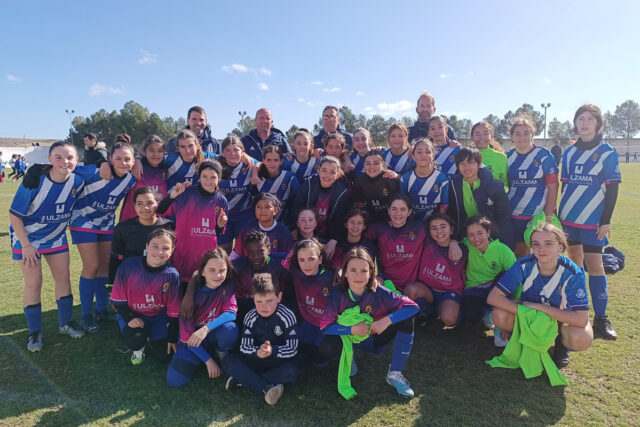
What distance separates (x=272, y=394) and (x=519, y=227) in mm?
3305

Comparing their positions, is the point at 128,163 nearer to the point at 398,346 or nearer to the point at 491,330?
the point at 398,346

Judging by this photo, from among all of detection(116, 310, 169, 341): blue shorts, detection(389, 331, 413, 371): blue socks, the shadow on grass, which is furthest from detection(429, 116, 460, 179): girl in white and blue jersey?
detection(116, 310, 169, 341): blue shorts

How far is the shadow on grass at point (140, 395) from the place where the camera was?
260 centimetres

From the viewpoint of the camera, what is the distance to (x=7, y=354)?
342cm

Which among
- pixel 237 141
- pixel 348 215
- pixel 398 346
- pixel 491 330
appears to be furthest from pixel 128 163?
pixel 491 330

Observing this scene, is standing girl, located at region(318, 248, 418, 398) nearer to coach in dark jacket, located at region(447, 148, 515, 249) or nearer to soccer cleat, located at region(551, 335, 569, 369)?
soccer cleat, located at region(551, 335, 569, 369)

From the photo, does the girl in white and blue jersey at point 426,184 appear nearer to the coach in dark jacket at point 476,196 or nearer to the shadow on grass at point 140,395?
the coach in dark jacket at point 476,196

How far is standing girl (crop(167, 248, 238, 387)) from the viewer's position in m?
3.00

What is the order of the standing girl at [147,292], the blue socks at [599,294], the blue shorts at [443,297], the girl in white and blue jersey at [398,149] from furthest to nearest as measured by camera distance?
the girl in white and blue jersey at [398,149]
the blue socks at [599,294]
the blue shorts at [443,297]
the standing girl at [147,292]

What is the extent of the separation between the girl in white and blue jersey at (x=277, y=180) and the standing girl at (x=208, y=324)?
1.38m

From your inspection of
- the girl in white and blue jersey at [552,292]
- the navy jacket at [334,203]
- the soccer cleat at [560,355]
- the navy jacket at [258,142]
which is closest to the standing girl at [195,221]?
Result: the navy jacket at [334,203]

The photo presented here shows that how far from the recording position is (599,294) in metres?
3.88

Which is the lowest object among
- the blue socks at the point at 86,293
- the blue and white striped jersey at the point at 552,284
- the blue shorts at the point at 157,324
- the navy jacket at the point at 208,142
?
the blue shorts at the point at 157,324

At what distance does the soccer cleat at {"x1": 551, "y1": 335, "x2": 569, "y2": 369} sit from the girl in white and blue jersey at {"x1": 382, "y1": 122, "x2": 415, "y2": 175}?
2.42m
